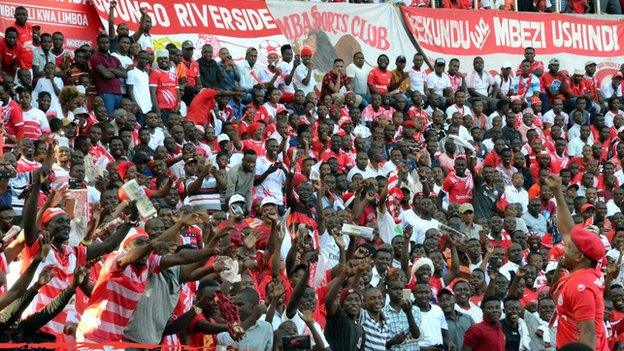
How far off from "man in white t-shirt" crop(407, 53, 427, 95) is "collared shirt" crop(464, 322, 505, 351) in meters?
9.85

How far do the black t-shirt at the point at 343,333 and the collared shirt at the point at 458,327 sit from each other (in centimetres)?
139

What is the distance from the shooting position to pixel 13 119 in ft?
59.0

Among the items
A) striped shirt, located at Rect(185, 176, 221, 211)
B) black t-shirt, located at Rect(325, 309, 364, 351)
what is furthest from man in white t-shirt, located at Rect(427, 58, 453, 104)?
black t-shirt, located at Rect(325, 309, 364, 351)

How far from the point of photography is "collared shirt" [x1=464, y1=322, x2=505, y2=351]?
13.9 metres

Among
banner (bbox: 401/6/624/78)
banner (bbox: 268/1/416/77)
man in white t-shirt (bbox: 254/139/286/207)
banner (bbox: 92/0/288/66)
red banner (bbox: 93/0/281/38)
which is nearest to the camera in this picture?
man in white t-shirt (bbox: 254/139/286/207)

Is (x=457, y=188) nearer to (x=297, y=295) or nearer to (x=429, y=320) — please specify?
(x=429, y=320)

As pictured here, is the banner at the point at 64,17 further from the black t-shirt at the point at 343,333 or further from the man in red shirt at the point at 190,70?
the black t-shirt at the point at 343,333

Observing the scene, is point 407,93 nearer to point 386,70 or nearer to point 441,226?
point 386,70

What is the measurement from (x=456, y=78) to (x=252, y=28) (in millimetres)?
3198

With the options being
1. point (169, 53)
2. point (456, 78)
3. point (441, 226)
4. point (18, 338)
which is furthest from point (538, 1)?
point (18, 338)

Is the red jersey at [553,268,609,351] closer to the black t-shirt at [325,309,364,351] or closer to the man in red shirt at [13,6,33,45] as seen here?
the black t-shirt at [325,309,364,351]

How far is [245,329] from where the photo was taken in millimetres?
12203

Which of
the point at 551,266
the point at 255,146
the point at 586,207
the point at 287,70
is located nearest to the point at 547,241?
the point at 586,207

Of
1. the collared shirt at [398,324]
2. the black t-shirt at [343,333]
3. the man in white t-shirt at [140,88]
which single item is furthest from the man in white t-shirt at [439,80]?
the black t-shirt at [343,333]
